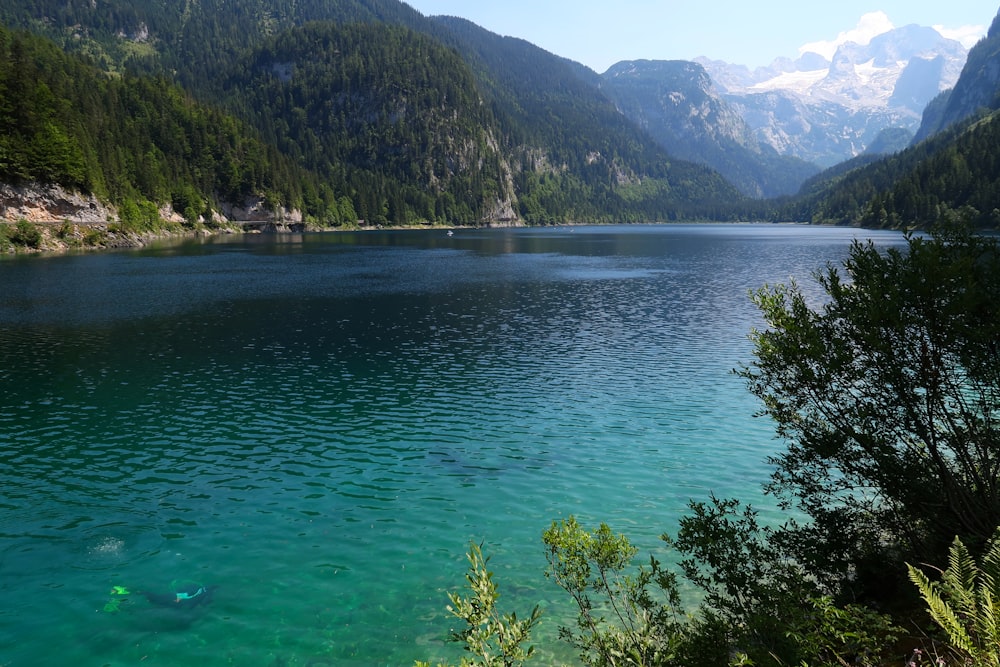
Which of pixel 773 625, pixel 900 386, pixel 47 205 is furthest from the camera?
pixel 47 205

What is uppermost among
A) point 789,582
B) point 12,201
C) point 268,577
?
point 12,201

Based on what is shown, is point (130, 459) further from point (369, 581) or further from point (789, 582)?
point (789, 582)

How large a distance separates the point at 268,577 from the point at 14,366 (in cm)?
3615

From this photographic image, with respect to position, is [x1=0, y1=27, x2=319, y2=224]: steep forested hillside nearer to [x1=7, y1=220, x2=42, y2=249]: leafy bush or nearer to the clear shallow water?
[x1=7, y1=220, x2=42, y2=249]: leafy bush

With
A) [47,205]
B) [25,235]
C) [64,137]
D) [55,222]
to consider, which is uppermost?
[64,137]

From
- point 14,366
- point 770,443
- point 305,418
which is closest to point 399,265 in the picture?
point 14,366

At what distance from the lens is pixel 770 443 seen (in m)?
29.3

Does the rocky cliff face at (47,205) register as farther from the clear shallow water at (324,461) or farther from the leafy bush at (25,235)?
the clear shallow water at (324,461)

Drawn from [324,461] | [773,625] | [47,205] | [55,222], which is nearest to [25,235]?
[55,222]

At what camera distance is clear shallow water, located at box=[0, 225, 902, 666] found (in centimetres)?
1642

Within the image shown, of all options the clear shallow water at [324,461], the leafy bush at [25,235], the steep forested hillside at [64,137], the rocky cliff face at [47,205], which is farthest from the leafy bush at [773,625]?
the steep forested hillside at [64,137]

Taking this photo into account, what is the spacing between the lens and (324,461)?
27.3 m

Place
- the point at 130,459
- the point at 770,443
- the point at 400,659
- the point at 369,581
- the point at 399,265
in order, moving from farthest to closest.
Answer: the point at 399,265, the point at 770,443, the point at 130,459, the point at 369,581, the point at 400,659

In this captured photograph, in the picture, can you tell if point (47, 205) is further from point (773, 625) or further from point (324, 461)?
point (773, 625)
